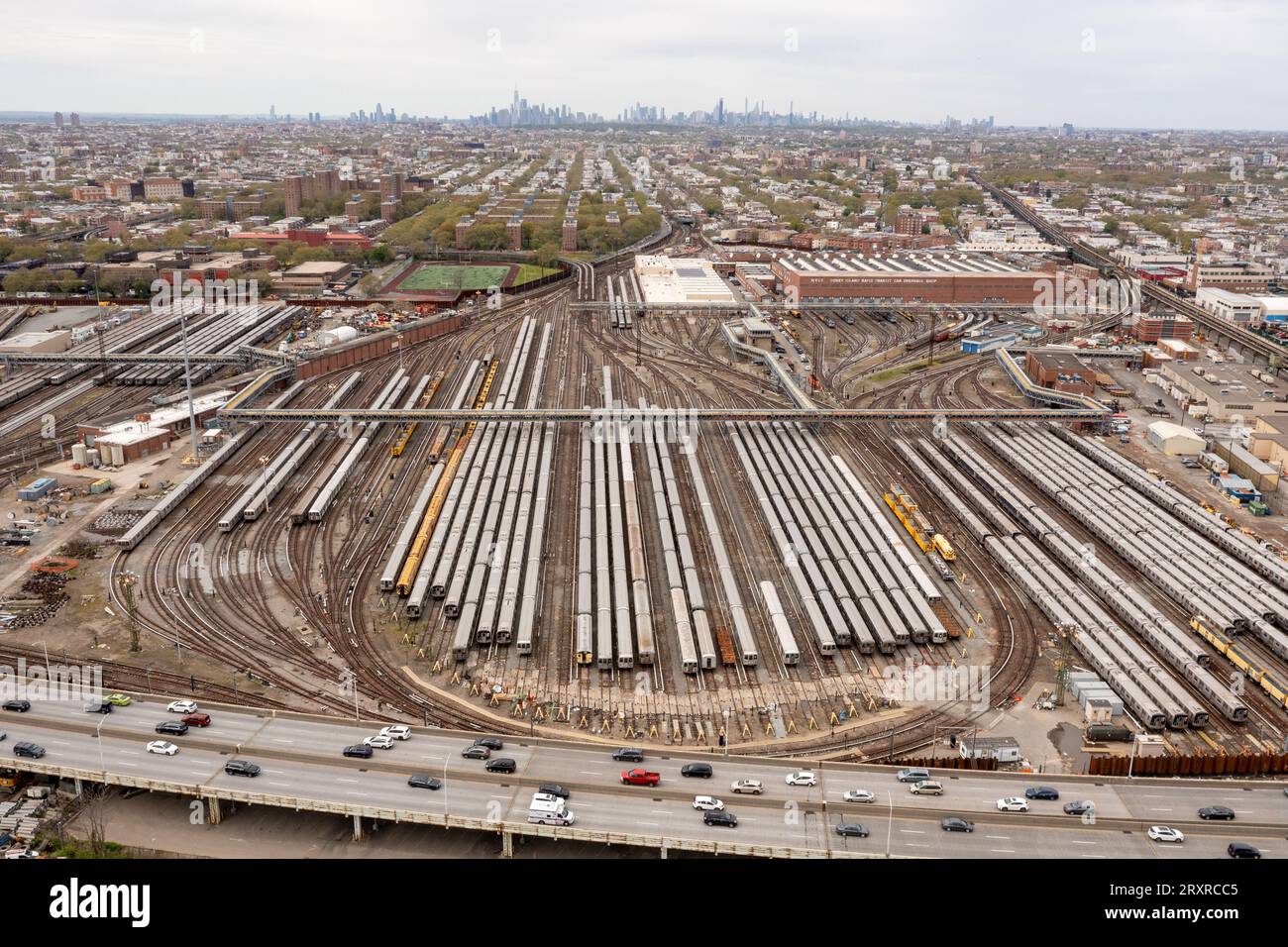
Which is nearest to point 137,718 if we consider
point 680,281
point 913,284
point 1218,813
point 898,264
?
point 1218,813

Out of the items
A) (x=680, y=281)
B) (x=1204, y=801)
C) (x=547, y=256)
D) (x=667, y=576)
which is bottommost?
(x=1204, y=801)

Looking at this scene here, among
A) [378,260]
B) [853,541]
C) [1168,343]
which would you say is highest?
[378,260]

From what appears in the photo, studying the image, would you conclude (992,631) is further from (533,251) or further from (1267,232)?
(1267,232)

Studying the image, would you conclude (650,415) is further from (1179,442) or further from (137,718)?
(137,718)

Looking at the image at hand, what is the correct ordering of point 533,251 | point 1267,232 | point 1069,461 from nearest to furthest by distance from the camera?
point 1069,461, point 533,251, point 1267,232

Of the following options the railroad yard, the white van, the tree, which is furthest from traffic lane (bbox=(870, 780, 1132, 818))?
the tree

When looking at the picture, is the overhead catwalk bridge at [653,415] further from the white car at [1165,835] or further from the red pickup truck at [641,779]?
the white car at [1165,835]

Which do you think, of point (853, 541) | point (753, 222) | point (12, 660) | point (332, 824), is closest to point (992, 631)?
point (853, 541)
